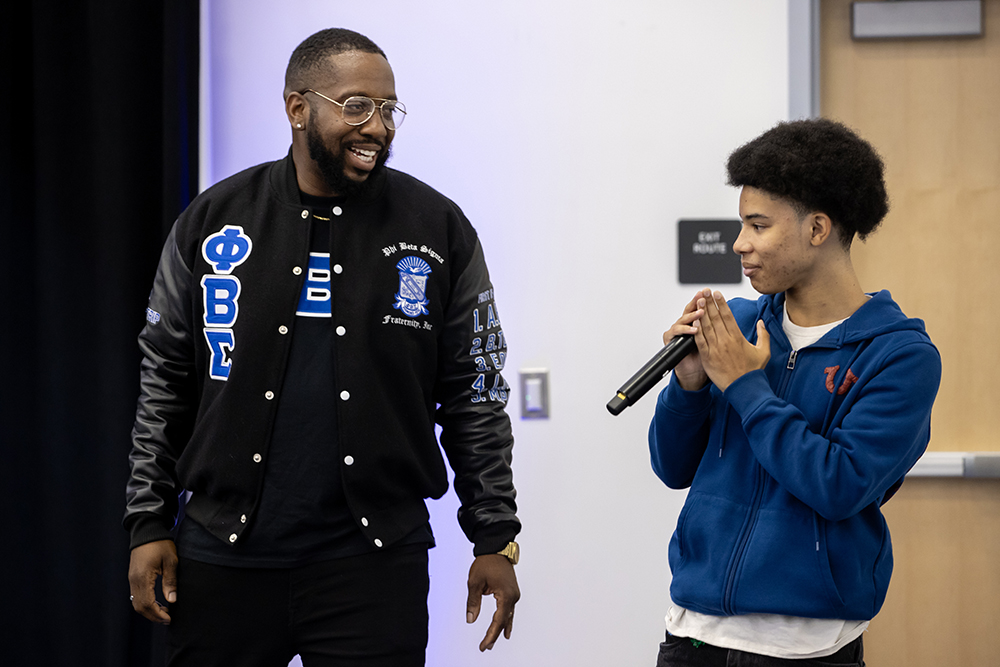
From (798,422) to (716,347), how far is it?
158 mm

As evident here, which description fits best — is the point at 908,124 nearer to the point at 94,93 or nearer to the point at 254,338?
the point at 254,338

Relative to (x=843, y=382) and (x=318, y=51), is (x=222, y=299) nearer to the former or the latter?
(x=318, y=51)

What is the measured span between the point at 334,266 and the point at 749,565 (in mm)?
859

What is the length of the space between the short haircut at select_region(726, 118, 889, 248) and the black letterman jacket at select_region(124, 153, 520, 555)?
63 cm

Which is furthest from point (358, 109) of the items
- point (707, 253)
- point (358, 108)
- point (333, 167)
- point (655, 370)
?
point (707, 253)

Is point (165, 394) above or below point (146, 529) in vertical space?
above

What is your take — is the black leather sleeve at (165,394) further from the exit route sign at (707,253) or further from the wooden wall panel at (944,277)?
the wooden wall panel at (944,277)

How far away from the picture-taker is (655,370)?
1230 millimetres

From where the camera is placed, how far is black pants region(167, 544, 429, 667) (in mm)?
1390

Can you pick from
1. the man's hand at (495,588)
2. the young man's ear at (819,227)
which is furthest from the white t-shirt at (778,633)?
the young man's ear at (819,227)

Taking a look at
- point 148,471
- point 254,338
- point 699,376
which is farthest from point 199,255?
point 699,376

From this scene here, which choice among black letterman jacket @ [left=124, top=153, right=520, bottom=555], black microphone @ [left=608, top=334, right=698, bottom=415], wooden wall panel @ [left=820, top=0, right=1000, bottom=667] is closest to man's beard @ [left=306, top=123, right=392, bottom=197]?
black letterman jacket @ [left=124, top=153, right=520, bottom=555]

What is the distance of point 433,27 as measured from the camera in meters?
2.38

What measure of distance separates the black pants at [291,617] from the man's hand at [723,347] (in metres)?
0.67
